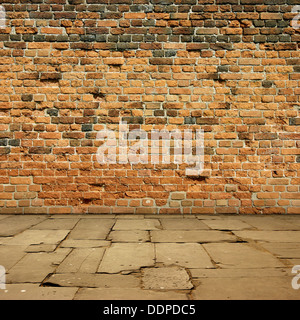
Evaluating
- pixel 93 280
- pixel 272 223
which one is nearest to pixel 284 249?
pixel 272 223

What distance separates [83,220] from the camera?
294 centimetres

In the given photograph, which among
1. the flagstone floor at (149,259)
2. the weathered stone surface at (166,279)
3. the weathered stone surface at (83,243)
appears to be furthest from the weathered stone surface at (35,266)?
the weathered stone surface at (166,279)

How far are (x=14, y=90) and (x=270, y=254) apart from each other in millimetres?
3326

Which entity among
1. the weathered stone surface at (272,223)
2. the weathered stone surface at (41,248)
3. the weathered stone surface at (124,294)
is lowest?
the weathered stone surface at (272,223)

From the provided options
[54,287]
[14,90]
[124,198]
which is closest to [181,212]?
[124,198]

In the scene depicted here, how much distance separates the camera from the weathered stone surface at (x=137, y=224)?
2604mm

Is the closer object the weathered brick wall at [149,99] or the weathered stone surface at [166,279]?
the weathered stone surface at [166,279]

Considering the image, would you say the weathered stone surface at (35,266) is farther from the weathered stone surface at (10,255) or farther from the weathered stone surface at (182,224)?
the weathered stone surface at (182,224)

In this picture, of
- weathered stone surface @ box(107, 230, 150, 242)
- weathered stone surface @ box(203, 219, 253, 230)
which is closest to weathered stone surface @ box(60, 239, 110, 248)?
weathered stone surface @ box(107, 230, 150, 242)

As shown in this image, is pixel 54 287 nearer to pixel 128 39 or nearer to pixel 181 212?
pixel 181 212

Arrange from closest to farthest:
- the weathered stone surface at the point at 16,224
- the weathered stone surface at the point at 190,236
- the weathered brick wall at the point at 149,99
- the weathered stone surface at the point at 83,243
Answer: the weathered stone surface at the point at 83,243 < the weathered stone surface at the point at 190,236 < the weathered stone surface at the point at 16,224 < the weathered brick wall at the point at 149,99

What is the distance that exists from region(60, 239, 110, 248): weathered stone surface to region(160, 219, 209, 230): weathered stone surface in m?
0.73

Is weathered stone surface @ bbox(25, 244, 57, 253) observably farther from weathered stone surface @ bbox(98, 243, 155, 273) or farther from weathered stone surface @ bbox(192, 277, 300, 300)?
weathered stone surface @ bbox(192, 277, 300, 300)

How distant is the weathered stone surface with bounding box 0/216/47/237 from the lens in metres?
2.44
